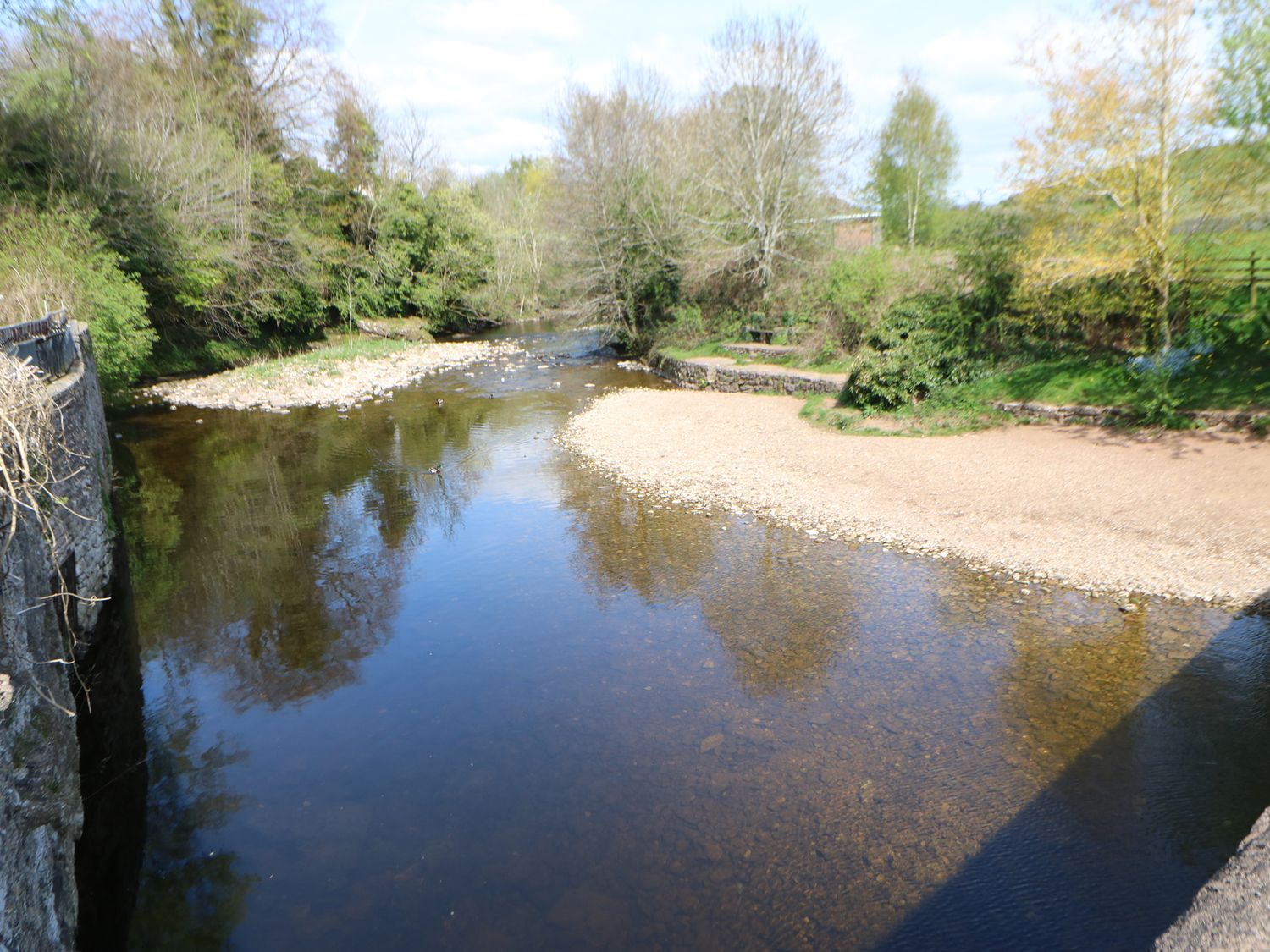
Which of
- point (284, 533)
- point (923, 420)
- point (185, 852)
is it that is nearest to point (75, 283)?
point (284, 533)

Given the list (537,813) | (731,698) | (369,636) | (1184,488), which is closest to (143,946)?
(537,813)

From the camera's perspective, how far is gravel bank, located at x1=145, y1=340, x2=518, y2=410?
2470 centimetres

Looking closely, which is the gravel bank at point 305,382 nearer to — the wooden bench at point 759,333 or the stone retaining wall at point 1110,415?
the wooden bench at point 759,333

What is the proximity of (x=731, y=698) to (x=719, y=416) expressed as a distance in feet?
41.7

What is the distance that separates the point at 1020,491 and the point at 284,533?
12.0 metres

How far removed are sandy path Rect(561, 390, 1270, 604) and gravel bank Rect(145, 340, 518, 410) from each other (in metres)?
11.6

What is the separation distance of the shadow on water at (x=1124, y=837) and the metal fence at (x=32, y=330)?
10.1 metres

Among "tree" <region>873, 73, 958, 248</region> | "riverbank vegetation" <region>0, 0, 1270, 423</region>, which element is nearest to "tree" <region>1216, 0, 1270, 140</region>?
"riverbank vegetation" <region>0, 0, 1270, 423</region>

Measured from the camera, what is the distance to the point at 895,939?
497cm

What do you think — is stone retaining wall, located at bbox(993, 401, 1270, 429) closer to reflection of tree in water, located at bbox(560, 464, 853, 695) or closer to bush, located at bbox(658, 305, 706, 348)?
reflection of tree in water, located at bbox(560, 464, 853, 695)

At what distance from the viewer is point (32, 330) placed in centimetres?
1015

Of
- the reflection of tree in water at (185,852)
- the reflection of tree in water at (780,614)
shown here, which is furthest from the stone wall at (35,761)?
the reflection of tree in water at (780,614)

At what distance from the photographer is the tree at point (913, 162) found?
43.2m

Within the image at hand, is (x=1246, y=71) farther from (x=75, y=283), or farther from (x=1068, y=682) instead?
(x=75, y=283)
